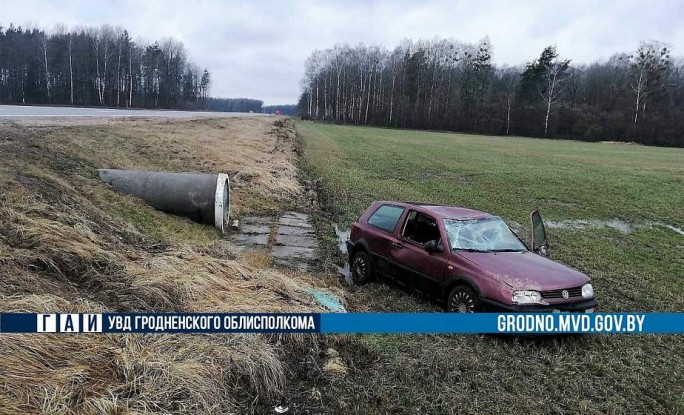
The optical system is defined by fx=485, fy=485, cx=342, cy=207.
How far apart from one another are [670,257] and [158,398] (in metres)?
11.9

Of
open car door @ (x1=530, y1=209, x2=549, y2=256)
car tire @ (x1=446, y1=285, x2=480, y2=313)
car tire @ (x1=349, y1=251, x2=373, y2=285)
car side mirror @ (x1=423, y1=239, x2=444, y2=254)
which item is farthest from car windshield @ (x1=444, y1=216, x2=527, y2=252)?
car tire @ (x1=349, y1=251, x2=373, y2=285)

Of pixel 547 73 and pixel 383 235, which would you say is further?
pixel 547 73

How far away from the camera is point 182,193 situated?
10688 millimetres

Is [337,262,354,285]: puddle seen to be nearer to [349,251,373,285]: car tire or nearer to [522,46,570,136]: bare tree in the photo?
[349,251,373,285]: car tire

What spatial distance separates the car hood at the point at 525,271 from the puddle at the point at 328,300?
72.4 inches

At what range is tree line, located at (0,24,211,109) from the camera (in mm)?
73000

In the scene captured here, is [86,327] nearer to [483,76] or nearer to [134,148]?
[134,148]

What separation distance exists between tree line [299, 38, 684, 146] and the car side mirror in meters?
79.2

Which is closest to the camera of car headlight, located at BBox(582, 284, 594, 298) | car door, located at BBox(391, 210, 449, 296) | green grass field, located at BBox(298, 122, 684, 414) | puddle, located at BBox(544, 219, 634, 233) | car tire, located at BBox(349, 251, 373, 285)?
green grass field, located at BBox(298, 122, 684, 414)

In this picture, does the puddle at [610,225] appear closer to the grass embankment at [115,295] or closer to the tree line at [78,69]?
the grass embankment at [115,295]

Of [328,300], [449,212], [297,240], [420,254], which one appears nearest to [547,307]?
[420,254]

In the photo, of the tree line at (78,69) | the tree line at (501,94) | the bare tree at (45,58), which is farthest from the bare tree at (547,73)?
the bare tree at (45,58)

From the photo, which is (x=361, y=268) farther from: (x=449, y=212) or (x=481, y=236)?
(x=481, y=236)

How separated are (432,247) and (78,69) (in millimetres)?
84165
